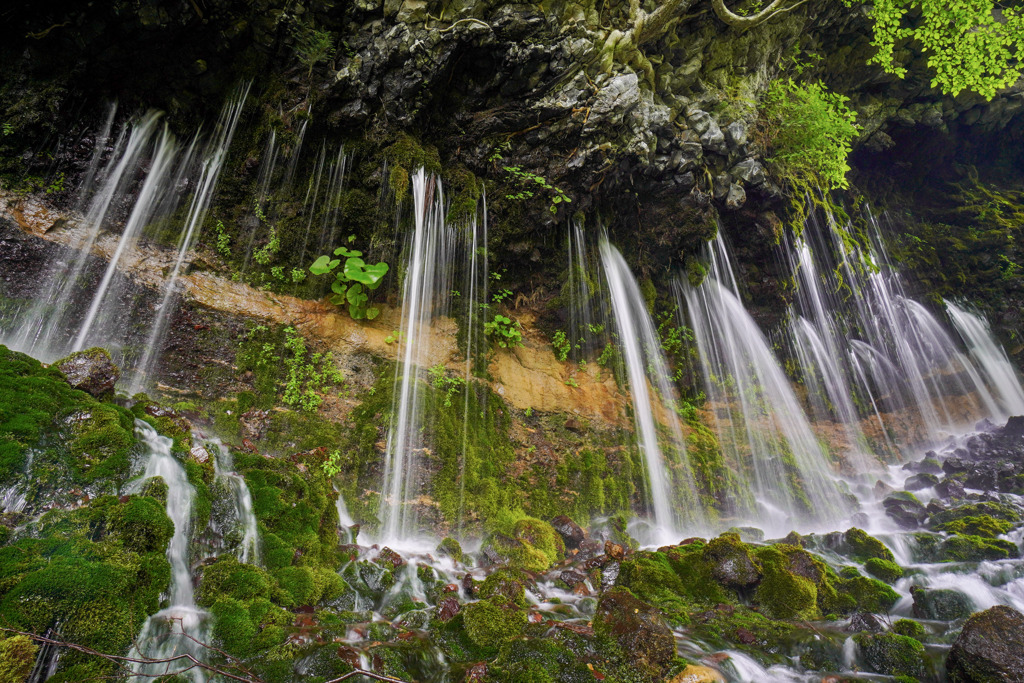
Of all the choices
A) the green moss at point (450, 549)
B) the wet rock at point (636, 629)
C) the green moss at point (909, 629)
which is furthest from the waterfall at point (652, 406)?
the wet rock at point (636, 629)

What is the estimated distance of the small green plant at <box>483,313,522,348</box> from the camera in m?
9.74

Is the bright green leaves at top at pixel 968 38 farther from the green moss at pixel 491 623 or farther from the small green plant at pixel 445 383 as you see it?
the green moss at pixel 491 623

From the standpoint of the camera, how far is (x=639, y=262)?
11.5 m

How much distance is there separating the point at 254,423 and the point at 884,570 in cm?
1035

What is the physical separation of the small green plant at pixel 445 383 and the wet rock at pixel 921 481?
13.6m

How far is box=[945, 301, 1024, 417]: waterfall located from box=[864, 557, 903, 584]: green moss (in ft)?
47.9

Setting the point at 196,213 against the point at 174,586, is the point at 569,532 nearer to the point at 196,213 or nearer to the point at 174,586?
the point at 174,586

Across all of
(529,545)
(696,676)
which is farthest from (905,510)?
(696,676)

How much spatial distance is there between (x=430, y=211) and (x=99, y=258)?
5.38 meters

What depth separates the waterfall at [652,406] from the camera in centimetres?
995

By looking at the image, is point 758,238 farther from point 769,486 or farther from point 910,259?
point 910,259

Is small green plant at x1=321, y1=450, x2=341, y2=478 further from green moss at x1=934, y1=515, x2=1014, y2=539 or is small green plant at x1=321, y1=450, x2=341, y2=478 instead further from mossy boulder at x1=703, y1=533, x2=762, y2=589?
green moss at x1=934, y1=515, x2=1014, y2=539

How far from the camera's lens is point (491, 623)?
4.30m

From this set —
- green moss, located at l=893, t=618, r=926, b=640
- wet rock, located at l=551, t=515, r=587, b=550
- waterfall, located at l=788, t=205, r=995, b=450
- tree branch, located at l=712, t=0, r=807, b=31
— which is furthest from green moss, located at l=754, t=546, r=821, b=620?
tree branch, located at l=712, t=0, r=807, b=31
